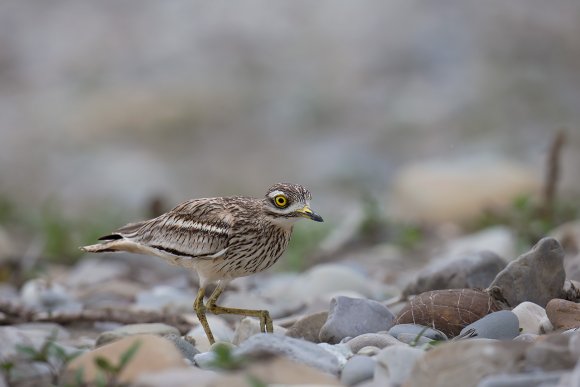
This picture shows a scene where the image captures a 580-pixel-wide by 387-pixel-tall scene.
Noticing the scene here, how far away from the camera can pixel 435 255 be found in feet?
30.1

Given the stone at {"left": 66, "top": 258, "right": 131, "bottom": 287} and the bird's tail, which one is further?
the stone at {"left": 66, "top": 258, "right": 131, "bottom": 287}

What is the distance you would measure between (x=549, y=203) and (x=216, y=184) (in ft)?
23.9

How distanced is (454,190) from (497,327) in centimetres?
699

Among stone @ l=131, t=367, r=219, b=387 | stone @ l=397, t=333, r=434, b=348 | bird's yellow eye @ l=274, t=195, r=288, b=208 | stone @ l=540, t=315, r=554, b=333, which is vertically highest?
bird's yellow eye @ l=274, t=195, r=288, b=208

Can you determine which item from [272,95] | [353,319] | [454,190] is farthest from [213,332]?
[272,95]

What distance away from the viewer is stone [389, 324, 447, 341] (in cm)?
472

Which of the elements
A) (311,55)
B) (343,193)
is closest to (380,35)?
(311,55)

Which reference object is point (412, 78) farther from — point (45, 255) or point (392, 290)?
point (392, 290)

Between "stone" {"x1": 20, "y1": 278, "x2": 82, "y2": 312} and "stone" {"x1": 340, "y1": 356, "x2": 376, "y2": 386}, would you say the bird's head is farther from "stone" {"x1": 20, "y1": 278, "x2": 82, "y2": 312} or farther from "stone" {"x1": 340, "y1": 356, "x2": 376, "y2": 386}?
"stone" {"x1": 20, "y1": 278, "x2": 82, "y2": 312}

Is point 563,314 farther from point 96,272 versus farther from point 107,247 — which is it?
point 96,272

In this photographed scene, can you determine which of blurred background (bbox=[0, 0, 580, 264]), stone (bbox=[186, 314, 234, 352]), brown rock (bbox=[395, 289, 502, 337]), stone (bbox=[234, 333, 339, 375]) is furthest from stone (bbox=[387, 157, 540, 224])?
stone (bbox=[234, 333, 339, 375])

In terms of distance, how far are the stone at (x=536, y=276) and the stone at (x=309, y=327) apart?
0.87 meters

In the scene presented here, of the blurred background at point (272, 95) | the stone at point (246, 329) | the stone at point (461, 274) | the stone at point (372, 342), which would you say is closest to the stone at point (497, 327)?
the stone at point (372, 342)

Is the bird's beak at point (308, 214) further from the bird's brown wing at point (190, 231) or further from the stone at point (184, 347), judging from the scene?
the stone at point (184, 347)
